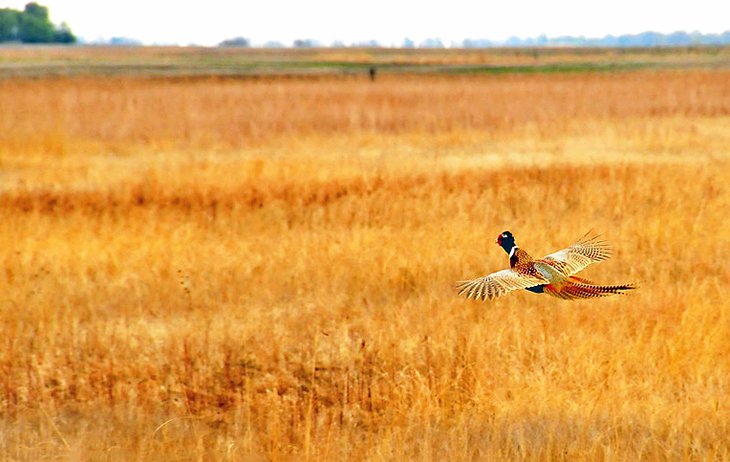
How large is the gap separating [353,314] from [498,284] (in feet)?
14.3

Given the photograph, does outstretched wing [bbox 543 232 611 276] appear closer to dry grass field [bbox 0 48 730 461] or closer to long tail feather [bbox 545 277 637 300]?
long tail feather [bbox 545 277 637 300]

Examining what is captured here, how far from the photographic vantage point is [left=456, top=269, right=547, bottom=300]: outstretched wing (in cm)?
366

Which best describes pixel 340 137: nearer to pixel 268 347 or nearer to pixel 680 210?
pixel 680 210

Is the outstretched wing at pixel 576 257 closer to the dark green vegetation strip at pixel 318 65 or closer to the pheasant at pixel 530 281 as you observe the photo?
the pheasant at pixel 530 281

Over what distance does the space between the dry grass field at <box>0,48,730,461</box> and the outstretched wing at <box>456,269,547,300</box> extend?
1.48 metres

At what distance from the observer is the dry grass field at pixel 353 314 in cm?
559

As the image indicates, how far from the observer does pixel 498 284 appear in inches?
147

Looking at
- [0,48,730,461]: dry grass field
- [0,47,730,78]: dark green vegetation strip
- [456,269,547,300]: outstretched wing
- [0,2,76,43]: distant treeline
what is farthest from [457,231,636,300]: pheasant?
[0,2,76,43]: distant treeline

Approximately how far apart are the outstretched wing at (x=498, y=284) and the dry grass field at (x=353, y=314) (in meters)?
1.48

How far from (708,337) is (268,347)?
9.82 feet

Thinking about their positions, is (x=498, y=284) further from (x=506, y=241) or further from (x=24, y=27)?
(x=24, y=27)

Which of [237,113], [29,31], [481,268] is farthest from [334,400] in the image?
[29,31]

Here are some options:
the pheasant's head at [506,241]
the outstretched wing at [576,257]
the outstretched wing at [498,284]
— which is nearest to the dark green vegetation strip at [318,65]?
the outstretched wing at [576,257]

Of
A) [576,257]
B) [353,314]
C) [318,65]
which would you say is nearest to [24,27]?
[318,65]
